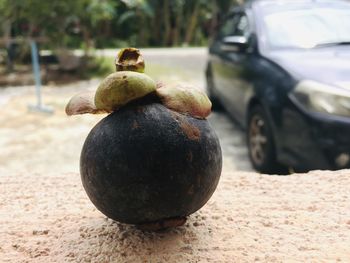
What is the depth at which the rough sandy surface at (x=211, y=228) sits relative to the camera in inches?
79.7

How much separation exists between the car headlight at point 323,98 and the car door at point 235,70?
1.00 meters

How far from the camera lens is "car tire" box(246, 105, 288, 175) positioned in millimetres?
4387

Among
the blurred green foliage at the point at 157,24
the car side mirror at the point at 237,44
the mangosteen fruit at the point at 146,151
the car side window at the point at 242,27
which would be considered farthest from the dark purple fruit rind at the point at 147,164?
the blurred green foliage at the point at 157,24

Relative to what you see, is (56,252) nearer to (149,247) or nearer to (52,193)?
(149,247)

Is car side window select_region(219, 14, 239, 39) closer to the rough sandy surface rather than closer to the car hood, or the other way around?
the car hood

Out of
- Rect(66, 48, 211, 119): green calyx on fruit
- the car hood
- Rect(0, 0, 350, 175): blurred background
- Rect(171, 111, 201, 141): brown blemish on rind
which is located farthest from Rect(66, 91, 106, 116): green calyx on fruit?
the car hood

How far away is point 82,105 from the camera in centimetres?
203

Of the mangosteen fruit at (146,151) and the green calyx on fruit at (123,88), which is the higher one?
the green calyx on fruit at (123,88)

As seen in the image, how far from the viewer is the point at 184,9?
20.2 m

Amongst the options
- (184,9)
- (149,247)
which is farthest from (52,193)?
(184,9)

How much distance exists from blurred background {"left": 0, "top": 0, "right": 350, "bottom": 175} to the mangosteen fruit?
0.43 metres

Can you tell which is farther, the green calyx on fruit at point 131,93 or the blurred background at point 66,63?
the blurred background at point 66,63

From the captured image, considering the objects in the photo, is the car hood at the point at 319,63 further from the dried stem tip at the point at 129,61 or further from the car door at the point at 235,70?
the dried stem tip at the point at 129,61

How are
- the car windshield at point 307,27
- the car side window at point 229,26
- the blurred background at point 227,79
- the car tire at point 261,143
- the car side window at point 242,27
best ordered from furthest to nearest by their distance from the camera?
the car side window at point 229,26, the car side window at point 242,27, the car windshield at point 307,27, the car tire at point 261,143, the blurred background at point 227,79
